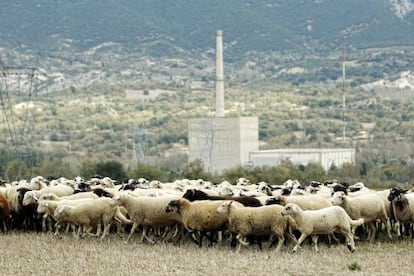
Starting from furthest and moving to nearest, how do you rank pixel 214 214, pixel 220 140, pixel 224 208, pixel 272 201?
pixel 220 140 → pixel 272 201 → pixel 214 214 → pixel 224 208

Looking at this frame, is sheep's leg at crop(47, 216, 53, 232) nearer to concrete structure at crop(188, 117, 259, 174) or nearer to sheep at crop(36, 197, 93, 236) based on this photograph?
sheep at crop(36, 197, 93, 236)

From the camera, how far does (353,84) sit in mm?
193750

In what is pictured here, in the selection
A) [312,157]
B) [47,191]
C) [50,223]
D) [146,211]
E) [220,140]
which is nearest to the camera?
[146,211]

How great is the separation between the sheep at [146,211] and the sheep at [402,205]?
5.44 m

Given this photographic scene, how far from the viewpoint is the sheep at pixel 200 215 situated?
2137 cm

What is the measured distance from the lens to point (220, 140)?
103m

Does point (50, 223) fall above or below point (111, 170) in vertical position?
above

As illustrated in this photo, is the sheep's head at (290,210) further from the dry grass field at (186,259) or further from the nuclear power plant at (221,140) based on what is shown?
the nuclear power plant at (221,140)

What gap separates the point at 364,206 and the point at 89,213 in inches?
268

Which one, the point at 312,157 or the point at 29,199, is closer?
the point at 29,199

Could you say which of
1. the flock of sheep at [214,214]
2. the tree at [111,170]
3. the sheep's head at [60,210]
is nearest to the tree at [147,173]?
the tree at [111,170]

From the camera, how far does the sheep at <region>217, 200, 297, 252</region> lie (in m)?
20.6

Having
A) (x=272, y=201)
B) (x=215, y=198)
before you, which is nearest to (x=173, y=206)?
(x=215, y=198)

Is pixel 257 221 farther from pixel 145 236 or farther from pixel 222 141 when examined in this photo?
pixel 222 141
